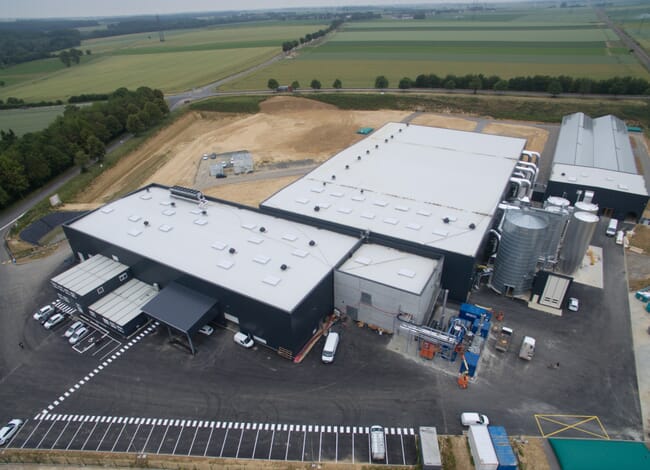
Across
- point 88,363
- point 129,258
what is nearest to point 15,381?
point 88,363

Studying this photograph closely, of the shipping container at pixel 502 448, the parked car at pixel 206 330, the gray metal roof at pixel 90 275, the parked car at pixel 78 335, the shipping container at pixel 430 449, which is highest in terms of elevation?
the gray metal roof at pixel 90 275

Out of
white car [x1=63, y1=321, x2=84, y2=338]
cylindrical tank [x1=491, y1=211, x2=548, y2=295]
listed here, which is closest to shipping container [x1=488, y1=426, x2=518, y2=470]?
cylindrical tank [x1=491, y1=211, x2=548, y2=295]

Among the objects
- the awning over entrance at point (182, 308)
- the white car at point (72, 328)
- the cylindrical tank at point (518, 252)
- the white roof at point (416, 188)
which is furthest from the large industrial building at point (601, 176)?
the white car at point (72, 328)

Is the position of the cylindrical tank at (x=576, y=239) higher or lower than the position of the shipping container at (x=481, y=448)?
higher

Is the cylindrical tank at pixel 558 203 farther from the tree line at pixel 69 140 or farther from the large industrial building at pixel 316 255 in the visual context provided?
the tree line at pixel 69 140

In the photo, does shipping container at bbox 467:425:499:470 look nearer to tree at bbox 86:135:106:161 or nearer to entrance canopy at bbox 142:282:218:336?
entrance canopy at bbox 142:282:218:336

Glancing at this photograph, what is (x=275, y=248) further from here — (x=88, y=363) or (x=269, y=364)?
(x=88, y=363)

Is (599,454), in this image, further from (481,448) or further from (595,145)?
(595,145)
